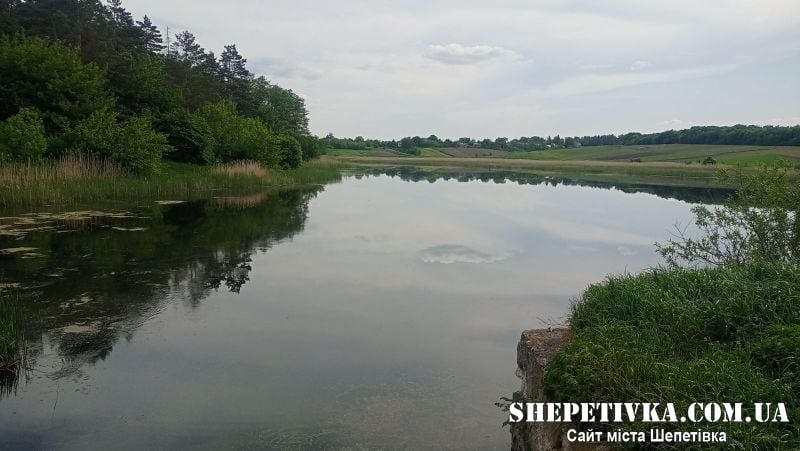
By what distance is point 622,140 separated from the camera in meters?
130

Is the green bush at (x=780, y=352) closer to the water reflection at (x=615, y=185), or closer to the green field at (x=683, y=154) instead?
the water reflection at (x=615, y=185)

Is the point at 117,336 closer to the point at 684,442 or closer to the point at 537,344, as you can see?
the point at 537,344

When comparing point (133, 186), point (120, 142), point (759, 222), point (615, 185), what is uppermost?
point (120, 142)

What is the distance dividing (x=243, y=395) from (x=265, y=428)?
785 millimetres

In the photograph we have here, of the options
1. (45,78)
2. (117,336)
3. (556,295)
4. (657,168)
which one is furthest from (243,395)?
(657,168)

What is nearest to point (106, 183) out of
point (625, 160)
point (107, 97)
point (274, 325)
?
point (107, 97)

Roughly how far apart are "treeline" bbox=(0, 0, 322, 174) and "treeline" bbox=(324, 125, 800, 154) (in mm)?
72513

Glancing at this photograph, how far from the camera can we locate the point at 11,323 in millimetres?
6508

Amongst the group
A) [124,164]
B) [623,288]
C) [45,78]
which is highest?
[45,78]

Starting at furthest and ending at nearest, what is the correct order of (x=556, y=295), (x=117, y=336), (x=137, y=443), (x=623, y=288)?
(x=556, y=295) → (x=117, y=336) → (x=623, y=288) → (x=137, y=443)

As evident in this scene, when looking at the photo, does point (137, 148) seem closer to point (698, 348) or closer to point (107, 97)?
point (107, 97)

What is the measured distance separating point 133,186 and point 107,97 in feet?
34.6

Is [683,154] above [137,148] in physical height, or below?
above

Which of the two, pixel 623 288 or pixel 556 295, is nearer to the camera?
pixel 623 288
